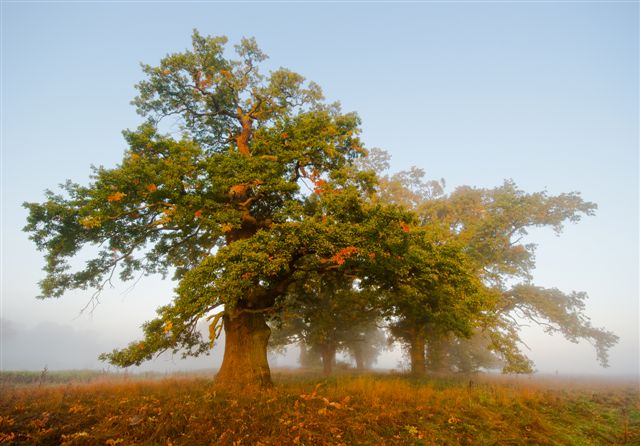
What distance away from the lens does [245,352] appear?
547 inches

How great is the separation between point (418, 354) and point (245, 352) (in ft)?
52.6

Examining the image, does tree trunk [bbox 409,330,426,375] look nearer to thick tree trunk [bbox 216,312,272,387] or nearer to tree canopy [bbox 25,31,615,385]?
tree canopy [bbox 25,31,615,385]

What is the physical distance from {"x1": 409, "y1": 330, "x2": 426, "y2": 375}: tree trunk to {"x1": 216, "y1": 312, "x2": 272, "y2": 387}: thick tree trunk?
14573mm

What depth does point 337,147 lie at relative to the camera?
16156 millimetres

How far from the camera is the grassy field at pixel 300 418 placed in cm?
704

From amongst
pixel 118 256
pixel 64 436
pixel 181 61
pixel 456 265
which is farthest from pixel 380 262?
pixel 181 61

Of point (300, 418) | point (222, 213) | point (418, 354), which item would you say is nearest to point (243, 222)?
point (222, 213)

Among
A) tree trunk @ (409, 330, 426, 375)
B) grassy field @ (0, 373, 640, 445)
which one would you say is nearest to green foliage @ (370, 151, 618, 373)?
tree trunk @ (409, 330, 426, 375)

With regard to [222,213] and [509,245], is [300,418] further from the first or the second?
[509,245]

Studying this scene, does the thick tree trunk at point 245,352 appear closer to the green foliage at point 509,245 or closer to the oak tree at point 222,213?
the oak tree at point 222,213

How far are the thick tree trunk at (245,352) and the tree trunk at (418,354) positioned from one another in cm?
1457

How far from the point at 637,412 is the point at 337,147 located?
57.4 feet

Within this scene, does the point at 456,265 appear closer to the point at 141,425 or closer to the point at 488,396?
the point at 488,396

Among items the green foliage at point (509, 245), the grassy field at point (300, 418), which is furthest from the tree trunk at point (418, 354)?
the grassy field at point (300, 418)
